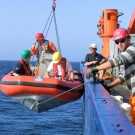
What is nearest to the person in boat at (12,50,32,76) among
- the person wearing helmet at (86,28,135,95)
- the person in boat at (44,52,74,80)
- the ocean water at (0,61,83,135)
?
the person in boat at (44,52,74,80)

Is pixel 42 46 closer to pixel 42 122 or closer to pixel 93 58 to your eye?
pixel 93 58

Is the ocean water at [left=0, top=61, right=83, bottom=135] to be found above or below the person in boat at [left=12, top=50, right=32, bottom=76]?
below

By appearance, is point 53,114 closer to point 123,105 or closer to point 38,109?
point 38,109

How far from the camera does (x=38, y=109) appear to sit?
10.2 m

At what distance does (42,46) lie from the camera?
11.9 m

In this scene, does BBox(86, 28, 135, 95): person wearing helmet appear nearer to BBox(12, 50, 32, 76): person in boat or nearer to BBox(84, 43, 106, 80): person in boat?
BBox(12, 50, 32, 76): person in boat

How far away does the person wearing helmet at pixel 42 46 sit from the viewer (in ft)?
38.0

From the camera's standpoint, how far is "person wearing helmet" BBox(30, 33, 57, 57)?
11578 mm

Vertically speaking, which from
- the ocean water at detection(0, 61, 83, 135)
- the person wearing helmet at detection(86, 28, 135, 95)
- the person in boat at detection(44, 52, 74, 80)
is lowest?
the ocean water at detection(0, 61, 83, 135)

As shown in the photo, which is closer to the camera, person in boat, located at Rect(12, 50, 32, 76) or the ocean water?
person in boat, located at Rect(12, 50, 32, 76)

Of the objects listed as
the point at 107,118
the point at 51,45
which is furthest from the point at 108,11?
the point at 107,118

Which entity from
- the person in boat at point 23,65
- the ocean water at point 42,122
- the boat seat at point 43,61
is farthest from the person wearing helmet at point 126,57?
the ocean water at point 42,122

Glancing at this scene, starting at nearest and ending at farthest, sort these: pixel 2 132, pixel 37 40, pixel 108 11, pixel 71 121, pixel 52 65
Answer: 1. pixel 52 65
2. pixel 37 40
3. pixel 108 11
4. pixel 2 132
5. pixel 71 121

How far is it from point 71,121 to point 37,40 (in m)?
10.4
